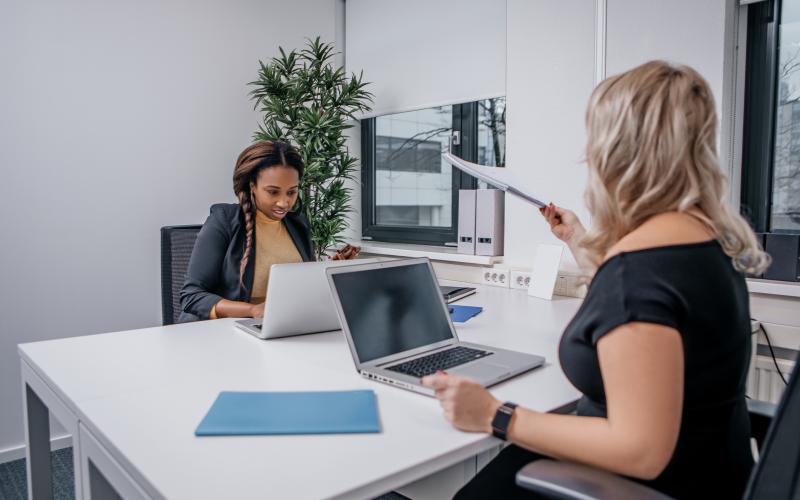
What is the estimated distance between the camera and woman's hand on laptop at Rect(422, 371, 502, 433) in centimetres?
103

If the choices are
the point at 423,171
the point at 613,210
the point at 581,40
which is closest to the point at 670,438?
the point at 613,210

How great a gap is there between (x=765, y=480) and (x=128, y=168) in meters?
3.02

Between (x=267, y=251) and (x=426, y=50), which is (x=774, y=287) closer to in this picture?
(x=267, y=251)

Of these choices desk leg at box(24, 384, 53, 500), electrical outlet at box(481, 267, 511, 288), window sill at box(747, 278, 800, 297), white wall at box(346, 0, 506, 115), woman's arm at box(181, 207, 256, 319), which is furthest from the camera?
white wall at box(346, 0, 506, 115)

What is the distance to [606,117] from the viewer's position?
99 centimetres

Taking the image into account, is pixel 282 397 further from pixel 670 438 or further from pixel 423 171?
pixel 423 171

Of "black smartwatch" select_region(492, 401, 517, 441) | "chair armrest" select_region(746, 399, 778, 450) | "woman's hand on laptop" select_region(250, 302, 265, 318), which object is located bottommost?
"chair armrest" select_region(746, 399, 778, 450)

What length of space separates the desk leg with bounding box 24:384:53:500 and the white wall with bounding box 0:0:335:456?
1.31 m

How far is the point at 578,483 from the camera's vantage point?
2.86 ft

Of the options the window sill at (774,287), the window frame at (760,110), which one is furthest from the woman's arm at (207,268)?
the window frame at (760,110)

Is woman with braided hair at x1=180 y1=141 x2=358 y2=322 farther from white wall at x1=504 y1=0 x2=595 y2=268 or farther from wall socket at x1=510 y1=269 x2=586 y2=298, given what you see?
white wall at x1=504 y1=0 x2=595 y2=268

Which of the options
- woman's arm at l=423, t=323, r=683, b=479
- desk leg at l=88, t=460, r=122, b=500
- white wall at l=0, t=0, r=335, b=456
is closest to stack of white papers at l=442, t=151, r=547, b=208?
woman's arm at l=423, t=323, r=683, b=479

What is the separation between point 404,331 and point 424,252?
180 centimetres

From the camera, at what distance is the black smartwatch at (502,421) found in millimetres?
1003
